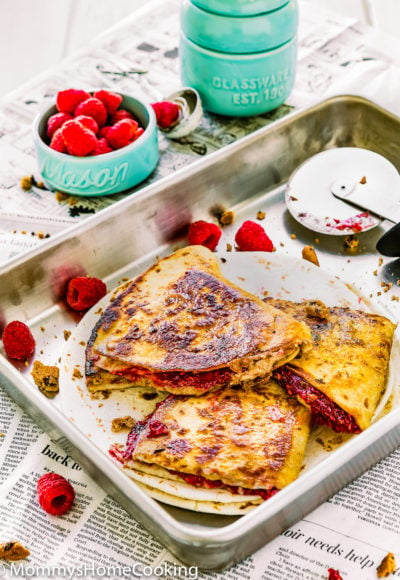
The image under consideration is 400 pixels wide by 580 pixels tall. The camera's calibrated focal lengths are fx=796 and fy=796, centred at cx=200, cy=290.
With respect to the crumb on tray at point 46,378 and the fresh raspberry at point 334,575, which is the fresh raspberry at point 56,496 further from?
the fresh raspberry at point 334,575

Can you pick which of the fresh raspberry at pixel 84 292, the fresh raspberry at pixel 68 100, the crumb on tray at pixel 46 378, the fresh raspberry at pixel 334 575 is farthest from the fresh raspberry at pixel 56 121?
the fresh raspberry at pixel 334 575

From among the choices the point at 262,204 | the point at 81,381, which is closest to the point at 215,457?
the point at 81,381

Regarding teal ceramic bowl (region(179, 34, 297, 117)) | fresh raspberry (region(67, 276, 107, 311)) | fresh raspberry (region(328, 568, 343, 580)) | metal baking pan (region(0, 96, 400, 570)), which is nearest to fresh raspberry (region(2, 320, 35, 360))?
metal baking pan (region(0, 96, 400, 570))

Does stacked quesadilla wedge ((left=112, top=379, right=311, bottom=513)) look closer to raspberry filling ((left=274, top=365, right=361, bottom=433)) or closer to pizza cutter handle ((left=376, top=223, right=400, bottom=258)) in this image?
raspberry filling ((left=274, top=365, right=361, bottom=433))

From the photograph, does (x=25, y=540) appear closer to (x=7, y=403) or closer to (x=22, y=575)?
(x=22, y=575)

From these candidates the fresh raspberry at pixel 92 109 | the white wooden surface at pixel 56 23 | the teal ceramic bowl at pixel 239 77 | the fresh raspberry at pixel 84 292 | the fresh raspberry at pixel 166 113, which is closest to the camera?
the fresh raspberry at pixel 84 292

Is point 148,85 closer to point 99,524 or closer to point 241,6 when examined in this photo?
point 241,6

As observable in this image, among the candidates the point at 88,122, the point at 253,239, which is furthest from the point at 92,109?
the point at 253,239

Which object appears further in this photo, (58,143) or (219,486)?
(58,143)
